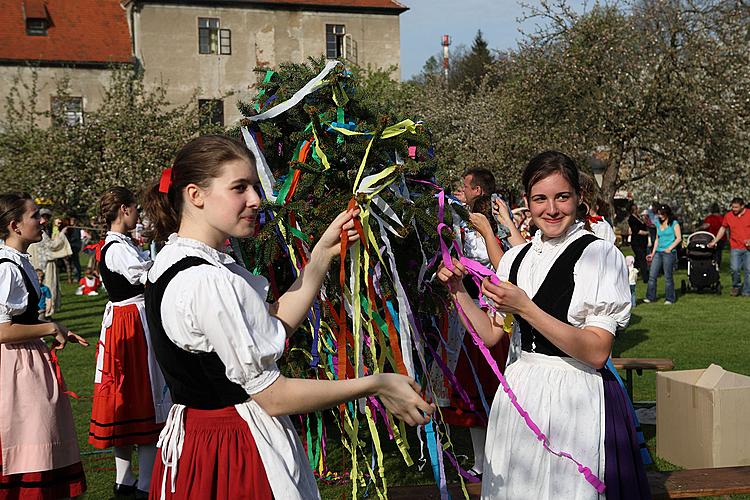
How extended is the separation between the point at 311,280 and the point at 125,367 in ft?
11.3

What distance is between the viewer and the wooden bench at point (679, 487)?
404 centimetres

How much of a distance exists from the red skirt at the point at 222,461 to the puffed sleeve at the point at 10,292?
2.50 m

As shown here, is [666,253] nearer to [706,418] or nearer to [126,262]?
[706,418]

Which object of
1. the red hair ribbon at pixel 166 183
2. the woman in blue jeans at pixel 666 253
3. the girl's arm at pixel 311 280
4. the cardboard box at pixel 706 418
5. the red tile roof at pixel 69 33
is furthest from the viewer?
the red tile roof at pixel 69 33

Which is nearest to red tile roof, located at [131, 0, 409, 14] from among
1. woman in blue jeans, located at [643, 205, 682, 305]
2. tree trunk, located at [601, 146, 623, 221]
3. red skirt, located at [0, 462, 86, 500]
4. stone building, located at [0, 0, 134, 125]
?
stone building, located at [0, 0, 134, 125]

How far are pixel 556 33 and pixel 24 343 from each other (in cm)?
1990

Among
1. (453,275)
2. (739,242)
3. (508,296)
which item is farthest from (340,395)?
(739,242)

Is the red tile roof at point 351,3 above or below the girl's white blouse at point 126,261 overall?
above

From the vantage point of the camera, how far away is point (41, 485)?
4.56 meters

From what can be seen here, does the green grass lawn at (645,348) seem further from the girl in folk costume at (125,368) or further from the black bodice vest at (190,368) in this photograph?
the black bodice vest at (190,368)

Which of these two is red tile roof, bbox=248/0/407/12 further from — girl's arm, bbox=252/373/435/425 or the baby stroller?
girl's arm, bbox=252/373/435/425

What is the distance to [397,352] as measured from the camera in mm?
3256

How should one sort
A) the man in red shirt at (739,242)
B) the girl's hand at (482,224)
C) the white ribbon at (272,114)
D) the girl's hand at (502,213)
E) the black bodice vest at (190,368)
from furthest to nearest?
the man in red shirt at (739,242)
the girl's hand at (502,213)
the white ribbon at (272,114)
the girl's hand at (482,224)
the black bodice vest at (190,368)

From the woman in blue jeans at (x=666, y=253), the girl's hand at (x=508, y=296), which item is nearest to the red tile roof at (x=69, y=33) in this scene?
the woman in blue jeans at (x=666, y=253)
